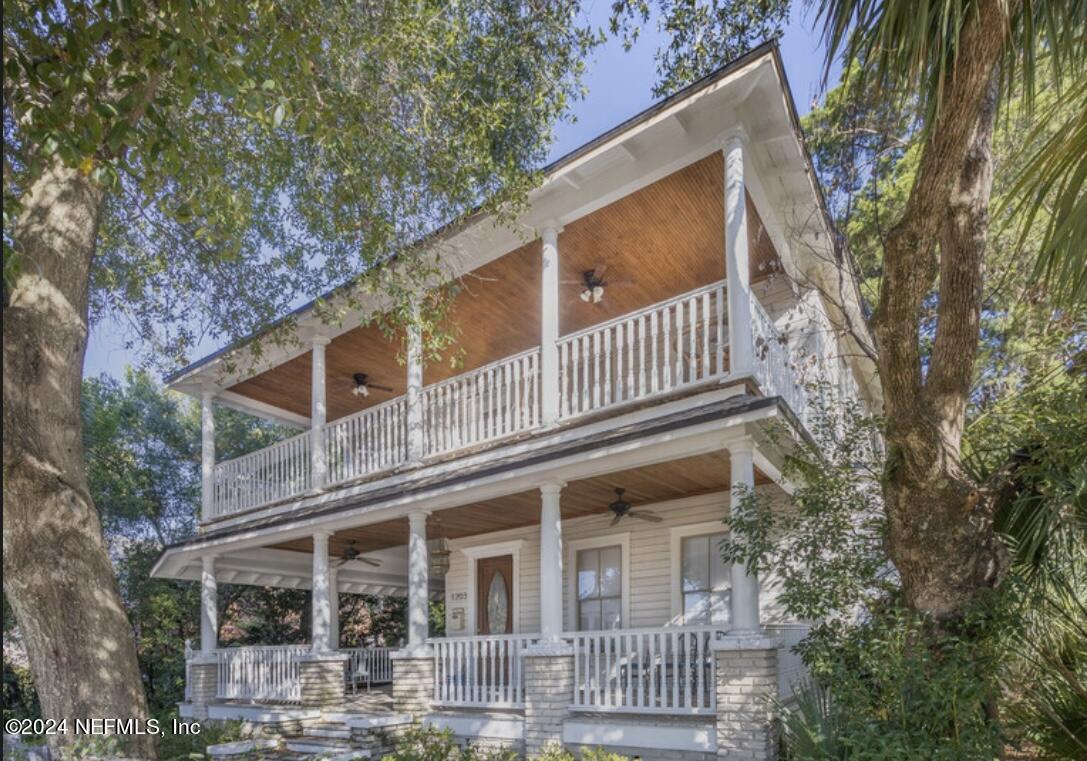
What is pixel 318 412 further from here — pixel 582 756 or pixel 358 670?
pixel 358 670

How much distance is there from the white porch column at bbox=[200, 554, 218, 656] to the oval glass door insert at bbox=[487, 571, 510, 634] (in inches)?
183

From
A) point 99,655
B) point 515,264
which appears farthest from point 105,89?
point 515,264

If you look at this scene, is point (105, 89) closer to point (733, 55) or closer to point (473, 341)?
point (733, 55)

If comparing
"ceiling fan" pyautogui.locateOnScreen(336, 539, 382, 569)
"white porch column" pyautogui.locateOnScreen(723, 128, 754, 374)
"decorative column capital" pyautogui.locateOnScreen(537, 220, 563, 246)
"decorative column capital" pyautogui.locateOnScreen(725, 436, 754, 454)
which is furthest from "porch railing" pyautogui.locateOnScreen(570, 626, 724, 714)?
"ceiling fan" pyautogui.locateOnScreen(336, 539, 382, 569)

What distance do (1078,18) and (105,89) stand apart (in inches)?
227

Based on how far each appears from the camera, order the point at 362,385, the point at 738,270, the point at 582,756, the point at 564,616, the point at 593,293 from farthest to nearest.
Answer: the point at 362,385, the point at 564,616, the point at 593,293, the point at 738,270, the point at 582,756

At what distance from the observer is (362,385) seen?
1369 cm

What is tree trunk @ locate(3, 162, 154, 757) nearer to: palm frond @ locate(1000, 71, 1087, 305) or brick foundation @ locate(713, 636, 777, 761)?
brick foundation @ locate(713, 636, 777, 761)

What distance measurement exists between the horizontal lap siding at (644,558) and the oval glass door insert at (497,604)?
43 cm

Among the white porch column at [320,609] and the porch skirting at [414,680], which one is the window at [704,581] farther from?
the white porch column at [320,609]

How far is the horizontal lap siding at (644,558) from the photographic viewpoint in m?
10.3

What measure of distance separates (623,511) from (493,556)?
11.2 feet

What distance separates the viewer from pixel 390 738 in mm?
9094

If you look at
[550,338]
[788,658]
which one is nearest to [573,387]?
[550,338]
